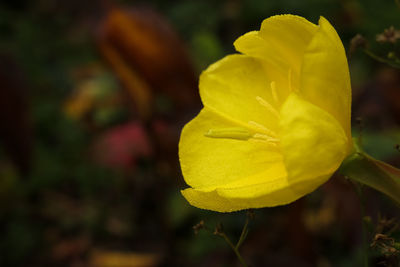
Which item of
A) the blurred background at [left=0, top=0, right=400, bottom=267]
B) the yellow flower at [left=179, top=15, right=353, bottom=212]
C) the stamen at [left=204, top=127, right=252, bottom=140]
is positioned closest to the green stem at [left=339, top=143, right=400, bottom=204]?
the yellow flower at [left=179, top=15, right=353, bottom=212]

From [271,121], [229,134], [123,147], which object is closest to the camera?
[229,134]

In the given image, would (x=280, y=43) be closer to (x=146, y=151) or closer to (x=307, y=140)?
(x=307, y=140)

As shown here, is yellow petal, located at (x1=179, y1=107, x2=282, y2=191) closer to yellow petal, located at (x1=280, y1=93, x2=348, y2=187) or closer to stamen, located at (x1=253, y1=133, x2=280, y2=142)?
stamen, located at (x1=253, y1=133, x2=280, y2=142)

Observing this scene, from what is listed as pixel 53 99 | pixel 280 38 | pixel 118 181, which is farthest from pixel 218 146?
pixel 53 99

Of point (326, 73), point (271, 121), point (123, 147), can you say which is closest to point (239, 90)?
point (271, 121)

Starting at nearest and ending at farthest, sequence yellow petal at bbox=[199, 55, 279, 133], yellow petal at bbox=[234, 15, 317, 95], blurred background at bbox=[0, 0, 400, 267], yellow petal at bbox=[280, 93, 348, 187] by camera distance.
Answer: yellow petal at bbox=[280, 93, 348, 187] → yellow petal at bbox=[234, 15, 317, 95] → yellow petal at bbox=[199, 55, 279, 133] → blurred background at bbox=[0, 0, 400, 267]

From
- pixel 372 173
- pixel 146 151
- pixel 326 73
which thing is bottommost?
pixel 146 151

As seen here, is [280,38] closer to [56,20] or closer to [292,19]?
[292,19]
